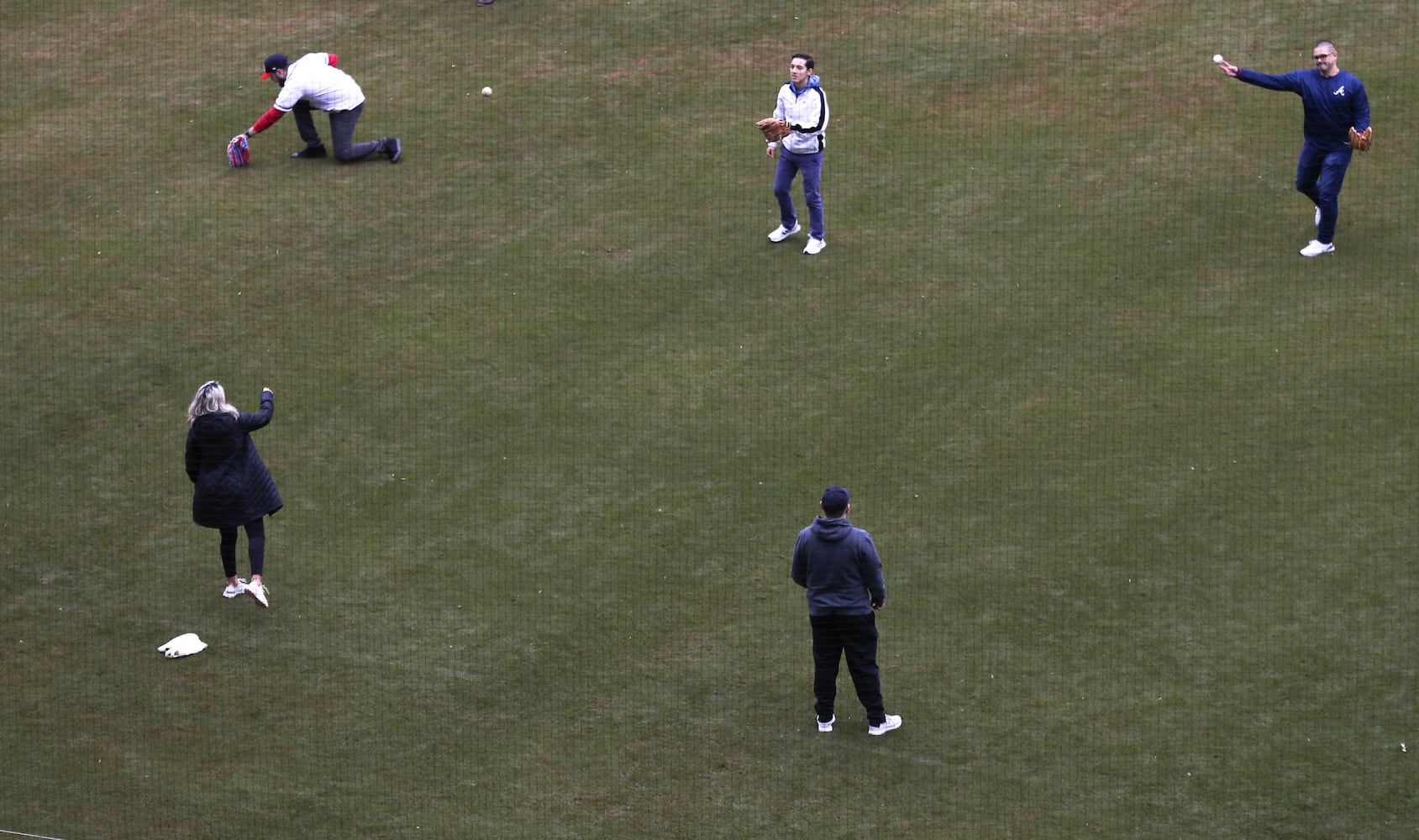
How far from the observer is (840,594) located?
32.5ft

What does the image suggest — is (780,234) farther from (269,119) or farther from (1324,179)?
(269,119)

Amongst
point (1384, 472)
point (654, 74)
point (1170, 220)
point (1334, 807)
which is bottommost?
point (1334, 807)

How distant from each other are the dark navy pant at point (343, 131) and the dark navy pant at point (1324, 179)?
9.76 meters

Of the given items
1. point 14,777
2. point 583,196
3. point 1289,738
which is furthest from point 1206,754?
point 583,196

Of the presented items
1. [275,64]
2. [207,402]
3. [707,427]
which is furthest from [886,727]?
[275,64]

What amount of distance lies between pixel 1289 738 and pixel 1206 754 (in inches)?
20.9

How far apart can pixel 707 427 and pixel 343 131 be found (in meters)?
6.89

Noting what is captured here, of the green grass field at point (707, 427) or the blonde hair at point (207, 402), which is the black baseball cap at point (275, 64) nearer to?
the green grass field at point (707, 427)

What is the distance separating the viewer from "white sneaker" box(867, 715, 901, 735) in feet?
34.0

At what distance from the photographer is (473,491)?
1319 centimetres

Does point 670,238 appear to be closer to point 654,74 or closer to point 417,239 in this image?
point 417,239

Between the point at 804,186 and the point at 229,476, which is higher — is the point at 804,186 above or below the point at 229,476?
above

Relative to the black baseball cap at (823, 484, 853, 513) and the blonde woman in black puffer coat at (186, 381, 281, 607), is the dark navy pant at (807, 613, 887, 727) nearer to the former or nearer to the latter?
the black baseball cap at (823, 484, 853, 513)

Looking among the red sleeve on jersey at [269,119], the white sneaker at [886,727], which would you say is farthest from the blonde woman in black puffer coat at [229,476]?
the red sleeve on jersey at [269,119]
